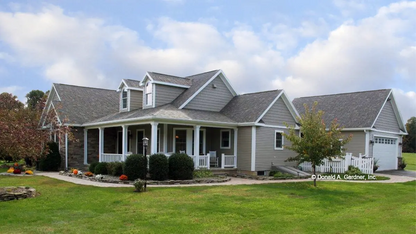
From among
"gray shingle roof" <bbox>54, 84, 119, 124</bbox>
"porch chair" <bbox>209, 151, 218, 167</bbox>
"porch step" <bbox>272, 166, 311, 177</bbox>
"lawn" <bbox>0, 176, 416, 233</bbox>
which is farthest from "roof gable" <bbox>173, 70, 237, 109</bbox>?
"lawn" <bbox>0, 176, 416, 233</bbox>

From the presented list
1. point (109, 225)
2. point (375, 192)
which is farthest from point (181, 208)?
point (375, 192)

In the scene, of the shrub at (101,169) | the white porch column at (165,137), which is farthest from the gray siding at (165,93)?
the shrub at (101,169)

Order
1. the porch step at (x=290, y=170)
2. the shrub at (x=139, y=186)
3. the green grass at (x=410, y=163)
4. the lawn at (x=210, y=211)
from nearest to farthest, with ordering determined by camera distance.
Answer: the lawn at (x=210, y=211) → the shrub at (x=139, y=186) → the porch step at (x=290, y=170) → the green grass at (x=410, y=163)

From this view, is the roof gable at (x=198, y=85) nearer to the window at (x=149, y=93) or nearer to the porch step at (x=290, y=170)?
the window at (x=149, y=93)

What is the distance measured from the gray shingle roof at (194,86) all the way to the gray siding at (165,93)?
31 cm

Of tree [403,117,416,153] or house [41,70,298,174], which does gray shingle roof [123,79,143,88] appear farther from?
tree [403,117,416,153]

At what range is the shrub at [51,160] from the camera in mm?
23547

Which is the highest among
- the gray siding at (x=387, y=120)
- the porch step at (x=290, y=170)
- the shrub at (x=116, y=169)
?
the gray siding at (x=387, y=120)

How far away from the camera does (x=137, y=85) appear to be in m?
24.7

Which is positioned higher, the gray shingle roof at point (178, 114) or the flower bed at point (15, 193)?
the gray shingle roof at point (178, 114)

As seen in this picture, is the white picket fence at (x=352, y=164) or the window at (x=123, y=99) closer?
the white picket fence at (x=352, y=164)

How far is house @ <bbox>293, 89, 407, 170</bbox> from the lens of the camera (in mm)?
24516

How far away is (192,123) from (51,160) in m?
10.1

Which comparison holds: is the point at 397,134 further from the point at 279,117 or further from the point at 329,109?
the point at 279,117
